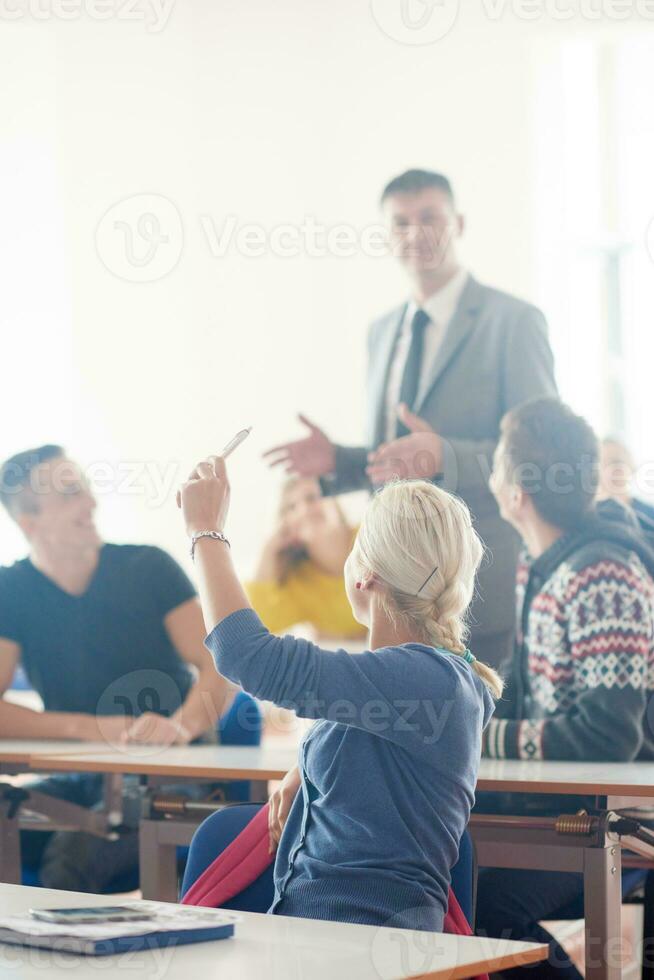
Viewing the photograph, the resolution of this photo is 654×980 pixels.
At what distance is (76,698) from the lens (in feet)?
9.91

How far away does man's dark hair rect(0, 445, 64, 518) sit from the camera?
3107 mm

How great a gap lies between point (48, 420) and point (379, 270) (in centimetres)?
134

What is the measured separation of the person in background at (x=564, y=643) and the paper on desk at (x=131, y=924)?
0.97 meters

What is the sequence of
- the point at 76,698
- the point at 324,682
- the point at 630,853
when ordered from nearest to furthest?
the point at 324,682
the point at 630,853
the point at 76,698

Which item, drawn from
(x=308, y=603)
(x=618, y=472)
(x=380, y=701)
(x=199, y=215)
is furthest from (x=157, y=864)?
(x=199, y=215)

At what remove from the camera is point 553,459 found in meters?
2.46

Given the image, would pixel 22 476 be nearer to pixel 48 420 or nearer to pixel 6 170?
pixel 48 420

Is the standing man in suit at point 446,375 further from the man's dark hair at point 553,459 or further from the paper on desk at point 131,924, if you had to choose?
the paper on desk at point 131,924

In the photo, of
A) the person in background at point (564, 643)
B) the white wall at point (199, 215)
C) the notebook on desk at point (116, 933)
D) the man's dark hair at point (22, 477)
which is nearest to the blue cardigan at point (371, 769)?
the notebook on desk at point (116, 933)

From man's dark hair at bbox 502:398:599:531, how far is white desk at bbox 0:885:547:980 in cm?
123

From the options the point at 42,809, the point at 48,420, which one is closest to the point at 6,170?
the point at 48,420

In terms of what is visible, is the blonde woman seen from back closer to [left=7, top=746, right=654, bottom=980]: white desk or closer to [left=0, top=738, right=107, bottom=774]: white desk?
[left=7, top=746, right=654, bottom=980]: white desk

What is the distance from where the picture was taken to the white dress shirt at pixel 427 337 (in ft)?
11.2

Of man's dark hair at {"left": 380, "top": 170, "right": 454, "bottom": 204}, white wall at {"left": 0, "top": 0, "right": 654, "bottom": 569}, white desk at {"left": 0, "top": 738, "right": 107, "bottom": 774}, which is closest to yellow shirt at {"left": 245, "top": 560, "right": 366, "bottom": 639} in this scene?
white wall at {"left": 0, "top": 0, "right": 654, "bottom": 569}
